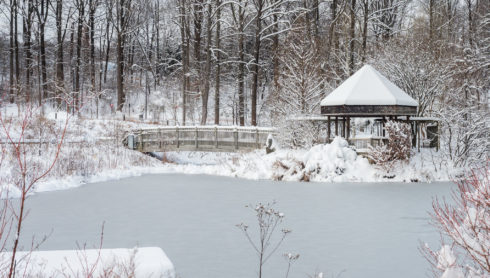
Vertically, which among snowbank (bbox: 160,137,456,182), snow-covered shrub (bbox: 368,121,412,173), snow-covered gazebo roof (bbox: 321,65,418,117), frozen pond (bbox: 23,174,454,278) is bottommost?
frozen pond (bbox: 23,174,454,278)

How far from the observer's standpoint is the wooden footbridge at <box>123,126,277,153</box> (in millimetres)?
22797

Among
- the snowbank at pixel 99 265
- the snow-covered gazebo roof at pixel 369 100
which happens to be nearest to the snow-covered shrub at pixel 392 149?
the snow-covered gazebo roof at pixel 369 100

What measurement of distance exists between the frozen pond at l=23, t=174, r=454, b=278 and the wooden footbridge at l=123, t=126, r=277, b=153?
572 centimetres

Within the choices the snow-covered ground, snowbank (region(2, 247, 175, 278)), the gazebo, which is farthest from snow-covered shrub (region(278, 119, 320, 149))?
snowbank (region(2, 247, 175, 278))

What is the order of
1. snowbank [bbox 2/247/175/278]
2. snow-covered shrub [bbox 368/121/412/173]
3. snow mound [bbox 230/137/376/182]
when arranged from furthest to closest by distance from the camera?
snow mound [bbox 230/137/376/182] < snow-covered shrub [bbox 368/121/412/173] < snowbank [bbox 2/247/175/278]

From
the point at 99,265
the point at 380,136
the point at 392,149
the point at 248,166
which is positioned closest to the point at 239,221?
the point at 99,265

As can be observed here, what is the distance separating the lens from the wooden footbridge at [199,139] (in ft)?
74.8

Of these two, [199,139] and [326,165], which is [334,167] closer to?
[326,165]

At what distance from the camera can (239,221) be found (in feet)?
35.4

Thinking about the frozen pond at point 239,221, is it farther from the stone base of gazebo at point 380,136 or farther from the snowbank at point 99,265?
the stone base of gazebo at point 380,136

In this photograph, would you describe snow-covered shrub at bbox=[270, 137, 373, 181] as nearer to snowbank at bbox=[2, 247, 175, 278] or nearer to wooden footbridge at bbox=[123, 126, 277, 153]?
wooden footbridge at bbox=[123, 126, 277, 153]

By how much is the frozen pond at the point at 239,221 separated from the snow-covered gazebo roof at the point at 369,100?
335cm

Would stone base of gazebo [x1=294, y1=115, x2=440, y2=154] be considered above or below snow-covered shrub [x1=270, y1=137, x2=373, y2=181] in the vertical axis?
above

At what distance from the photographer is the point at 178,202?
1340 centimetres
